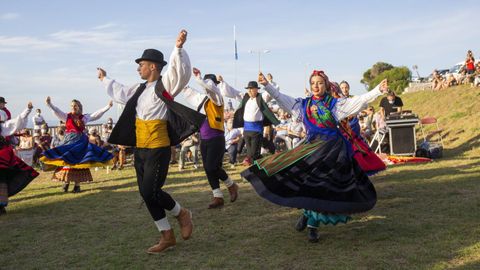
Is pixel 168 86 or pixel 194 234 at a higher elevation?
pixel 168 86

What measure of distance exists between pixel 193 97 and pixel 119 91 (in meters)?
→ 2.58

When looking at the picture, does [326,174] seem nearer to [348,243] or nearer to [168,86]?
[348,243]

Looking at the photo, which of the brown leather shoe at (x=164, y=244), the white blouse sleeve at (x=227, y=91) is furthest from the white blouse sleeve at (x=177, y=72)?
the white blouse sleeve at (x=227, y=91)

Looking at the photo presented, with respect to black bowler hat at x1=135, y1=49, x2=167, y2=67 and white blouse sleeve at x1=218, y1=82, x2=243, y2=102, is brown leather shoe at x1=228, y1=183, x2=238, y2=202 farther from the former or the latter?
black bowler hat at x1=135, y1=49, x2=167, y2=67

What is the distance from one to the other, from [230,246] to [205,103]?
285 cm

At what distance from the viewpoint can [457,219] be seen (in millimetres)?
5488

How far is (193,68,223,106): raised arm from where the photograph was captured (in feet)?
22.5

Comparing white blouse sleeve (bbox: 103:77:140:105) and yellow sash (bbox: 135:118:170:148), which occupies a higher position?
white blouse sleeve (bbox: 103:77:140:105)

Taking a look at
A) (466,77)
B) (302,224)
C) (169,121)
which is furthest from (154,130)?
(466,77)

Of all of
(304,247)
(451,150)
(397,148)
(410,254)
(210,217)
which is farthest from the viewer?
(451,150)

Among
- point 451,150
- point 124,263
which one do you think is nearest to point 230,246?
point 124,263

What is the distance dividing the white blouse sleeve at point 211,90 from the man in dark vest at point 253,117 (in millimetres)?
2632

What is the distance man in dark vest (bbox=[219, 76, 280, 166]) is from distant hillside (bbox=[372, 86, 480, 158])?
5.40 metres

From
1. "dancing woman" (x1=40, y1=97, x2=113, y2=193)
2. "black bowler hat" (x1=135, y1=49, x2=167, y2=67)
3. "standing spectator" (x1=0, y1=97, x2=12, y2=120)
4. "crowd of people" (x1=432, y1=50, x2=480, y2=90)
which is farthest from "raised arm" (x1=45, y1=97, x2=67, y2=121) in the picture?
"crowd of people" (x1=432, y1=50, x2=480, y2=90)
